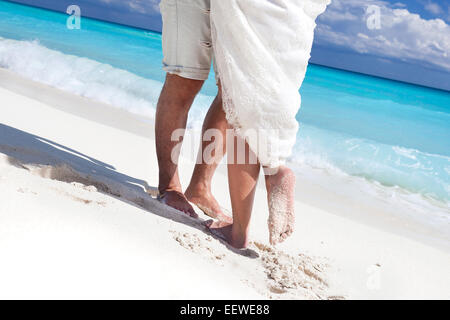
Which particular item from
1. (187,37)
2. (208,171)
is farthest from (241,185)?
(187,37)

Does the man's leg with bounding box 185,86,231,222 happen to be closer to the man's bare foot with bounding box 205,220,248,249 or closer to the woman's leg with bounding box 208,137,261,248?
the man's bare foot with bounding box 205,220,248,249

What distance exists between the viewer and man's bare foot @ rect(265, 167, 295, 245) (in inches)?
62.3

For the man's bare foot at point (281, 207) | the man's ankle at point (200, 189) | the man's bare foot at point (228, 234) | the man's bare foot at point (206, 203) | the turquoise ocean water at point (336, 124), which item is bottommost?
the turquoise ocean water at point (336, 124)

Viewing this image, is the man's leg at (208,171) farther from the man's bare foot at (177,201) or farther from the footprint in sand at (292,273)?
the footprint in sand at (292,273)

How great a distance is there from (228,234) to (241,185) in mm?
227

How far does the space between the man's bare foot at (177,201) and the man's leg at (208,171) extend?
136 mm

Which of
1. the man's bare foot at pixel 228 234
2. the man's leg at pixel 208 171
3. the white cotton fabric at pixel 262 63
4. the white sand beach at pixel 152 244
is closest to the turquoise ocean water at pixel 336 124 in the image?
the white sand beach at pixel 152 244

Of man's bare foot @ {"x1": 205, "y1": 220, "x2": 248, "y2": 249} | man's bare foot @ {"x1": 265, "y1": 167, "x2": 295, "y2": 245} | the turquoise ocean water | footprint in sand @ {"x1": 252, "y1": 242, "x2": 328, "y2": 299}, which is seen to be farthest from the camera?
the turquoise ocean water

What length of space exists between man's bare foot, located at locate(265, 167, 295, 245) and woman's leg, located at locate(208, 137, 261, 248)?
0.09 metres

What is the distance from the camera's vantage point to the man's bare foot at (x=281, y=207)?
5.19 feet

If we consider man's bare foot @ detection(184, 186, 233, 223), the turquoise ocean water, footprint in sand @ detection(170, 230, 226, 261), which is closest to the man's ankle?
man's bare foot @ detection(184, 186, 233, 223)

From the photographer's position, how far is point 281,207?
158cm

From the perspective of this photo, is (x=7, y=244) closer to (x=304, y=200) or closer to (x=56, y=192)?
(x=56, y=192)

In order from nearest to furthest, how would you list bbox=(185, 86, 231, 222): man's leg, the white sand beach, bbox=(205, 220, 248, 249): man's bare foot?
the white sand beach, bbox=(205, 220, 248, 249): man's bare foot, bbox=(185, 86, 231, 222): man's leg
